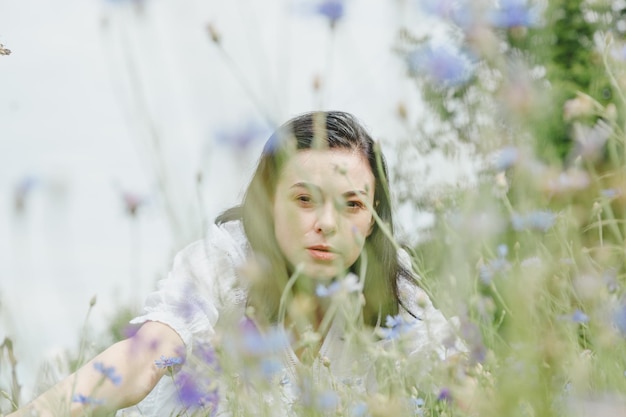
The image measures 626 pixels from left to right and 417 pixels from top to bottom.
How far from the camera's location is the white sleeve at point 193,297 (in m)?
1.83

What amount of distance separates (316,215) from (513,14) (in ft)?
1.68

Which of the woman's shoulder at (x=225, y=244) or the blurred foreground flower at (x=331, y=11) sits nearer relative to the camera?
the blurred foreground flower at (x=331, y=11)

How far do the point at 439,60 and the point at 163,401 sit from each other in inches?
42.7

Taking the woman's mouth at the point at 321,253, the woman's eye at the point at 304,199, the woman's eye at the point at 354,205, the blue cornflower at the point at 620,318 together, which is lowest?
the woman's mouth at the point at 321,253

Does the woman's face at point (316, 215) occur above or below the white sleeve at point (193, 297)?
above

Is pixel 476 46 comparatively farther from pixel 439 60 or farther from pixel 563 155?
pixel 563 155

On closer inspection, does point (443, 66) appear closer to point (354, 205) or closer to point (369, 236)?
point (354, 205)

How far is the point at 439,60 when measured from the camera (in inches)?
56.1

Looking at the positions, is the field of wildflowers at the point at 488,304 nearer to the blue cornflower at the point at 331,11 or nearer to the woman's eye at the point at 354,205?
the blue cornflower at the point at 331,11

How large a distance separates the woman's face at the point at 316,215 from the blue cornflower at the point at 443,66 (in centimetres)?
29

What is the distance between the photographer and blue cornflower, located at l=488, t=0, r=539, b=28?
59.4 inches

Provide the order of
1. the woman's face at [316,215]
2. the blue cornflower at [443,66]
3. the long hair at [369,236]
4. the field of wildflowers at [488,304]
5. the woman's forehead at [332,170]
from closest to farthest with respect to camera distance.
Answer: the field of wildflowers at [488,304] < the blue cornflower at [443,66] < the woman's face at [316,215] < the woman's forehead at [332,170] < the long hair at [369,236]

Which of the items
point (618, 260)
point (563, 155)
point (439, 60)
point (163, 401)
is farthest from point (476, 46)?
point (563, 155)

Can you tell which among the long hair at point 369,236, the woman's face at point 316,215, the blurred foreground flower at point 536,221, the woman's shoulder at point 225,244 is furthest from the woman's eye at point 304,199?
the blurred foreground flower at point 536,221
